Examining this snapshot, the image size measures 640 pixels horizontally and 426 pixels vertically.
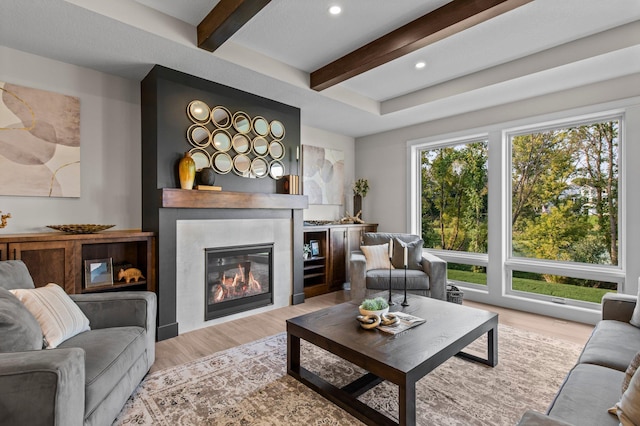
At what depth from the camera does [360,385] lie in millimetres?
2117

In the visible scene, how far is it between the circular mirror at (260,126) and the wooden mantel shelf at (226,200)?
2.52 feet

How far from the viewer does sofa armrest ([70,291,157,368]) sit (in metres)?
2.14

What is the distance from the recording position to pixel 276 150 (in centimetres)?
403

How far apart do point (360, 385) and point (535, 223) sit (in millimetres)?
3181

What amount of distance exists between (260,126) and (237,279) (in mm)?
1816

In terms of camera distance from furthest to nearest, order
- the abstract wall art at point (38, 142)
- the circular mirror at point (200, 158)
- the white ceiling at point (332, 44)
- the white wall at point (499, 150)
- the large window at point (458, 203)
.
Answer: the large window at point (458, 203)
the circular mirror at point (200, 158)
the white wall at point (499, 150)
the abstract wall art at point (38, 142)
the white ceiling at point (332, 44)

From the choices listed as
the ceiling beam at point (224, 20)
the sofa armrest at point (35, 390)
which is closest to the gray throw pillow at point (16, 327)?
the sofa armrest at point (35, 390)

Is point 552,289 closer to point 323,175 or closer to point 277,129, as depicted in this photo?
point 323,175

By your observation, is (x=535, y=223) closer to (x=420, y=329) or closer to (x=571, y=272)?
(x=571, y=272)

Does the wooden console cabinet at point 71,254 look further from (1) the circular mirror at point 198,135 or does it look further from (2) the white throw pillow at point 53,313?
(1) the circular mirror at point 198,135

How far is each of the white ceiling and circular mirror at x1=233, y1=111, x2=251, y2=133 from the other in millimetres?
300

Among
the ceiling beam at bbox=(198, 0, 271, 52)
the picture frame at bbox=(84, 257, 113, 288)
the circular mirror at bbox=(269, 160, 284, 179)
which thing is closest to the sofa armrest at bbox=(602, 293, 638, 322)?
the ceiling beam at bbox=(198, 0, 271, 52)

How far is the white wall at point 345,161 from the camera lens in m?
5.11

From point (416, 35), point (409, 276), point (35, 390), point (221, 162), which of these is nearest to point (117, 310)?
point (35, 390)
